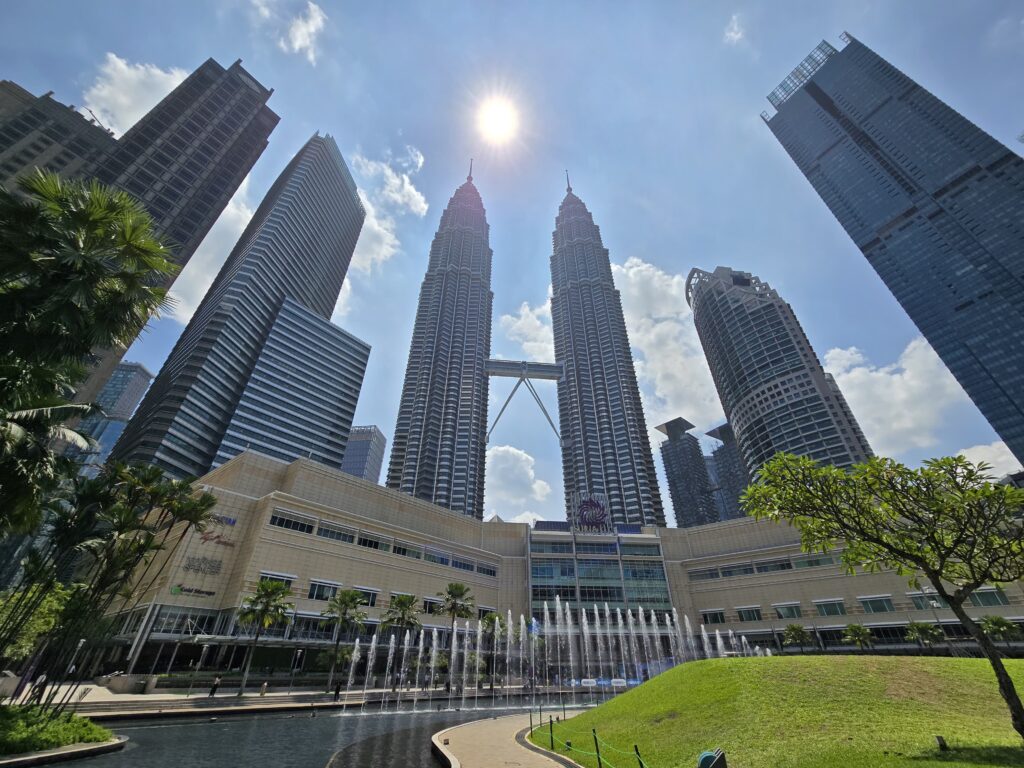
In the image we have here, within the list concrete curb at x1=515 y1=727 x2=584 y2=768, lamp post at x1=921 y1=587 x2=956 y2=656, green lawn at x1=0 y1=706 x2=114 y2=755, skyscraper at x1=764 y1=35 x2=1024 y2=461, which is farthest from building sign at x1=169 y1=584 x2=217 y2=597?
skyscraper at x1=764 y1=35 x2=1024 y2=461

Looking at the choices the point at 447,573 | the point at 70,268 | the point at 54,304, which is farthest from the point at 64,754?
the point at 447,573

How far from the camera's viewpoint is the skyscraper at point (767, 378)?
4641 inches

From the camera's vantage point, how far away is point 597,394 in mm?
156750

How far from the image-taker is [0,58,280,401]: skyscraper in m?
88.1

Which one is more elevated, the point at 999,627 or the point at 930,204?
the point at 930,204

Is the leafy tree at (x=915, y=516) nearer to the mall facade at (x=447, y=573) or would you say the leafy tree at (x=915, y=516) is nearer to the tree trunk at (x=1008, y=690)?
the tree trunk at (x=1008, y=690)

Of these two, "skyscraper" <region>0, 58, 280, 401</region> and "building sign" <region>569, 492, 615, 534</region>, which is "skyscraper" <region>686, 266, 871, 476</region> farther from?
"skyscraper" <region>0, 58, 280, 401</region>

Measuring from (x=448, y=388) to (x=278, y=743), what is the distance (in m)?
142

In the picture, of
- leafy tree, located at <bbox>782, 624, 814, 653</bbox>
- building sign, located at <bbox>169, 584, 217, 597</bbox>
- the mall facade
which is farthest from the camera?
leafy tree, located at <bbox>782, 624, 814, 653</bbox>

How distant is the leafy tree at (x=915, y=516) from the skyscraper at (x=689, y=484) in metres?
177

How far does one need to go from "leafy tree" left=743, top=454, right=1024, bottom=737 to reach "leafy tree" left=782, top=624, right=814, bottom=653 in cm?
5757

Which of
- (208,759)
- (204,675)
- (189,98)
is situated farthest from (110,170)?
(208,759)

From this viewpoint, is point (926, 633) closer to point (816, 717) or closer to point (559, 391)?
point (816, 717)

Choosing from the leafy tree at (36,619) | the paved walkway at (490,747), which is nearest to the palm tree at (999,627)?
the paved walkway at (490,747)
